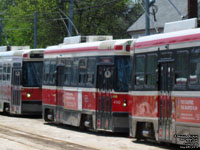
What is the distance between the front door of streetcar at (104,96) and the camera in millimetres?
19000

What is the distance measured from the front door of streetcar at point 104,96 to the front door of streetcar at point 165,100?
3306 mm

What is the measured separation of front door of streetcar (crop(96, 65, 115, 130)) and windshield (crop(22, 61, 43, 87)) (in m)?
7.87

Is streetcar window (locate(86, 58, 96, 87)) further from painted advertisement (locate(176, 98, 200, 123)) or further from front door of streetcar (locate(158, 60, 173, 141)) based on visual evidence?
painted advertisement (locate(176, 98, 200, 123))

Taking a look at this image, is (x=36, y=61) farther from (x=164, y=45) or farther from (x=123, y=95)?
(x=164, y=45)

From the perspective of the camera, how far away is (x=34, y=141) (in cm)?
1717

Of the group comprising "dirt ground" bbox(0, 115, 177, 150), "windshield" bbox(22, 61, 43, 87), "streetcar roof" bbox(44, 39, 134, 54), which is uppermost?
"streetcar roof" bbox(44, 39, 134, 54)

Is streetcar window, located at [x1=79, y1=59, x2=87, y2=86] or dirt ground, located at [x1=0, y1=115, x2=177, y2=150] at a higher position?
streetcar window, located at [x1=79, y1=59, x2=87, y2=86]

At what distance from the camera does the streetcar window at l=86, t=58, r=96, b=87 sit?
20.0 meters

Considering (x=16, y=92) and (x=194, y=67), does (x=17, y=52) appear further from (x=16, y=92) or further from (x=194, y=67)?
(x=194, y=67)

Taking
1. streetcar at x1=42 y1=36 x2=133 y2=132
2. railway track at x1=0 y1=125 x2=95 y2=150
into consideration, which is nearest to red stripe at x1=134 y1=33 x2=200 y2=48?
streetcar at x1=42 y1=36 x2=133 y2=132

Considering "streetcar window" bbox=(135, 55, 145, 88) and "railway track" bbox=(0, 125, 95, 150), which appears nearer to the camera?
"railway track" bbox=(0, 125, 95, 150)

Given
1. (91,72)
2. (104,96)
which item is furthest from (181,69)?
(91,72)

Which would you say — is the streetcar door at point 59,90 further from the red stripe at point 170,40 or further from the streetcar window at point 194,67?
the streetcar window at point 194,67

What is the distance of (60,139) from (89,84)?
2753 mm
